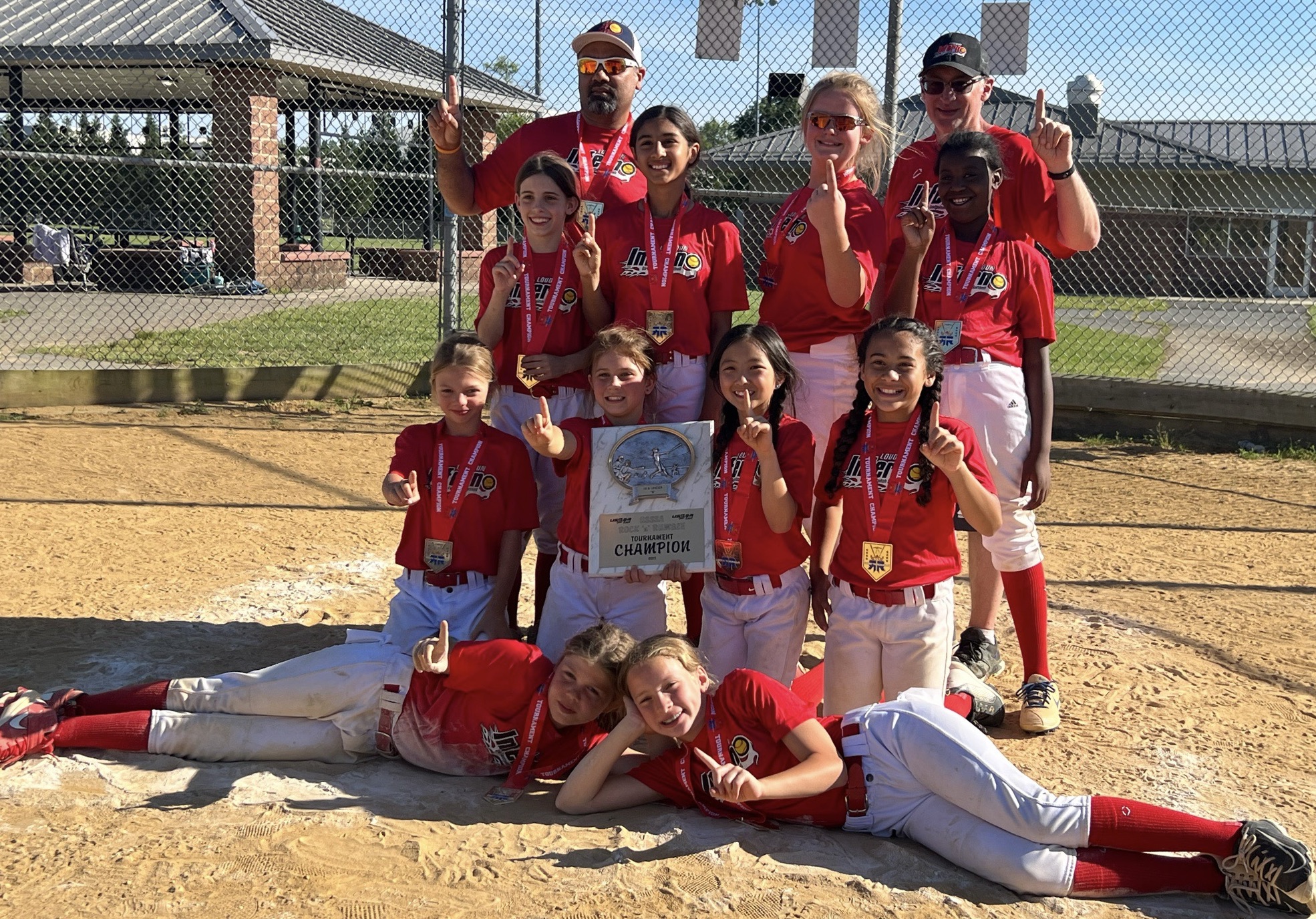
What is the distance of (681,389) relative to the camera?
12.8 ft

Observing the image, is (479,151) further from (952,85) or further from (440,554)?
(440,554)

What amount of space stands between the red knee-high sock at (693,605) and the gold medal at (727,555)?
37 cm

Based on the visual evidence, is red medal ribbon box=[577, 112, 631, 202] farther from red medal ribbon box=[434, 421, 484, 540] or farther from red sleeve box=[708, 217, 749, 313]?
red medal ribbon box=[434, 421, 484, 540]

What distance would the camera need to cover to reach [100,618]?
14.5 feet

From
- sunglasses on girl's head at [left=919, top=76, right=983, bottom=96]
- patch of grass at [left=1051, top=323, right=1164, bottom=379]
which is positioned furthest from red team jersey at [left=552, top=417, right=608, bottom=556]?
patch of grass at [left=1051, top=323, right=1164, bottom=379]

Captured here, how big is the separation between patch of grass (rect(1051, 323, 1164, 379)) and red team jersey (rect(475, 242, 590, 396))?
234 inches

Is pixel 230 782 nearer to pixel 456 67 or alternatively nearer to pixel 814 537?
pixel 814 537

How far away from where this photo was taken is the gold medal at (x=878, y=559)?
3332mm

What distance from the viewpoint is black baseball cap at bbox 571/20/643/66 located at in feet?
13.1

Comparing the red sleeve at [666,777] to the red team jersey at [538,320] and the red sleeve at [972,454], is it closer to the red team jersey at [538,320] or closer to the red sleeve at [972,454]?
the red sleeve at [972,454]

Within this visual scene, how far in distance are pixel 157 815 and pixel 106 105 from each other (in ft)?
64.9

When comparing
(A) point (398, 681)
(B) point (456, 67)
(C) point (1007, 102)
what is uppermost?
(C) point (1007, 102)

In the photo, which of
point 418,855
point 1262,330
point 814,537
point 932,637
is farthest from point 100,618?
point 1262,330

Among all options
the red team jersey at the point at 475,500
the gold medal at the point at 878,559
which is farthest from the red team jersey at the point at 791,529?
the red team jersey at the point at 475,500
